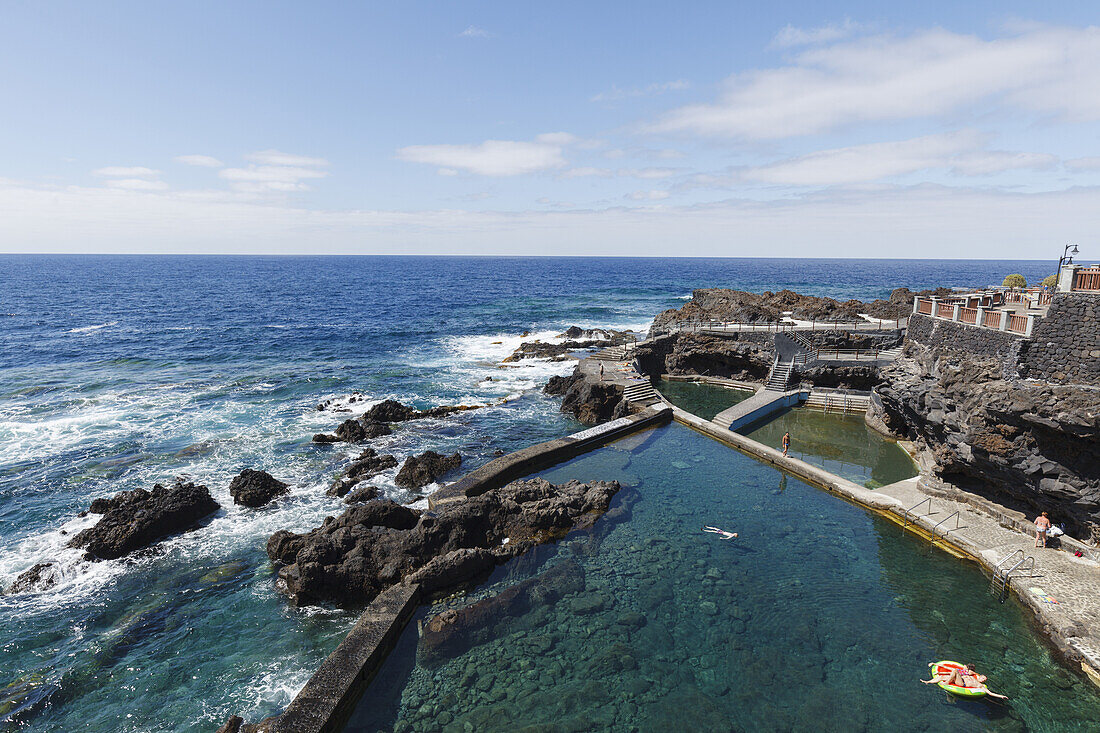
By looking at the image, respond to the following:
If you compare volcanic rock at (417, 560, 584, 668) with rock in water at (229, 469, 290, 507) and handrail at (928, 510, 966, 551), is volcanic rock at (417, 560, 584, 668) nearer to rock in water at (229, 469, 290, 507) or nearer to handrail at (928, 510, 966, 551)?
rock in water at (229, 469, 290, 507)

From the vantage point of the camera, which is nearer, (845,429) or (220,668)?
(220,668)

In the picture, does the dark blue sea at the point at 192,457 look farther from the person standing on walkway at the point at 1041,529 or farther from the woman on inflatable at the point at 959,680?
the person standing on walkway at the point at 1041,529

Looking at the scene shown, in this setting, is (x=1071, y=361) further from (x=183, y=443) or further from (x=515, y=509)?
(x=183, y=443)

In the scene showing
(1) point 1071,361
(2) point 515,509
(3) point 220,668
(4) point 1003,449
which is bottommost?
(3) point 220,668

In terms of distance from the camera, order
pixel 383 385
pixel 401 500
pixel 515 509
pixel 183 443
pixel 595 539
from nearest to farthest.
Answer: pixel 595 539 → pixel 515 509 → pixel 401 500 → pixel 183 443 → pixel 383 385

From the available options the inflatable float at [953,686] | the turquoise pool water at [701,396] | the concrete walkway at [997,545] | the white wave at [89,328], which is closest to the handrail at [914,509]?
the concrete walkway at [997,545]

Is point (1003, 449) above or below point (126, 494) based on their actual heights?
above

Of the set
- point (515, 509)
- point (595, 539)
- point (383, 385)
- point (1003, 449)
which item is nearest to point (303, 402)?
point (383, 385)
